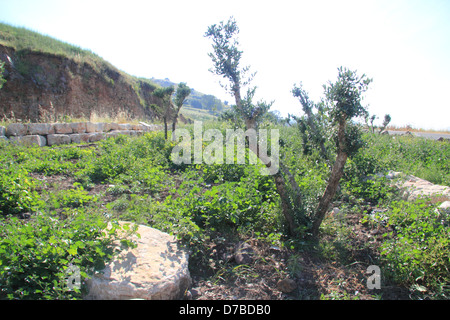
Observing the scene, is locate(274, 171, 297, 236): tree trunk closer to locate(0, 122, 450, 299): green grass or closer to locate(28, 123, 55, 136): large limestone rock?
locate(0, 122, 450, 299): green grass

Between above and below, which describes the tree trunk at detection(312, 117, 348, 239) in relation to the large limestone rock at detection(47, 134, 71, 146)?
below

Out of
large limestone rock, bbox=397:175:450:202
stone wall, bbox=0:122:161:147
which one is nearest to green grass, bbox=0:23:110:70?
stone wall, bbox=0:122:161:147

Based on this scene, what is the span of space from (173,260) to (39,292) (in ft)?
3.57

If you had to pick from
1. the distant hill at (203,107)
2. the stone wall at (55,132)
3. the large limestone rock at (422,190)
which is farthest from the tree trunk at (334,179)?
the stone wall at (55,132)

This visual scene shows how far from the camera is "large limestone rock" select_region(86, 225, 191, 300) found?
2145 mm

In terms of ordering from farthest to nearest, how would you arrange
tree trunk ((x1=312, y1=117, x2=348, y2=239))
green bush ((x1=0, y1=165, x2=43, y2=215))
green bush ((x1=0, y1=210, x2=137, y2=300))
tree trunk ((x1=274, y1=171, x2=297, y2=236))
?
1. green bush ((x1=0, y1=165, x2=43, y2=215))
2. tree trunk ((x1=274, y1=171, x2=297, y2=236))
3. tree trunk ((x1=312, y1=117, x2=348, y2=239))
4. green bush ((x1=0, y1=210, x2=137, y2=300))

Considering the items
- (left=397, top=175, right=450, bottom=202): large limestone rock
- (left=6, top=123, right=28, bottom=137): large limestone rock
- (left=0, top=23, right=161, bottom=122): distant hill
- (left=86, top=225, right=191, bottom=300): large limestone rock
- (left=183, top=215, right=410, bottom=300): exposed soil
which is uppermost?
(left=0, top=23, right=161, bottom=122): distant hill

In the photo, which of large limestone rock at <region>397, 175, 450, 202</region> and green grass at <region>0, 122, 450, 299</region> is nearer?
green grass at <region>0, 122, 450, 299</region>

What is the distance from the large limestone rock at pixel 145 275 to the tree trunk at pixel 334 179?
5.48 feet

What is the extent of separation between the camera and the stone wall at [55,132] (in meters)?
8.06

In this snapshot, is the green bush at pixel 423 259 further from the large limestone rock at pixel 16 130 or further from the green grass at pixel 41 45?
the green grass at pixel 41 45

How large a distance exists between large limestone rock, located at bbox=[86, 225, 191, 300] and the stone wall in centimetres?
753

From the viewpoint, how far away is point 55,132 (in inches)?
370
